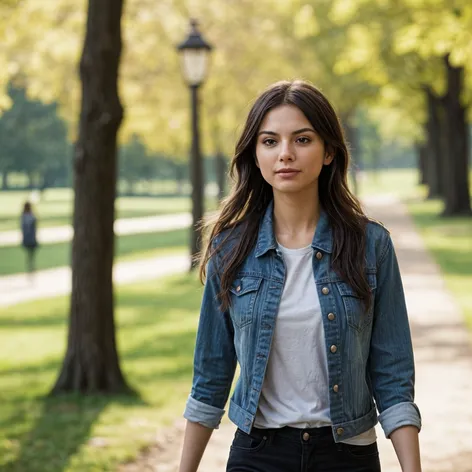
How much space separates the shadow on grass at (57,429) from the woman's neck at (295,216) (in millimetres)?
3878

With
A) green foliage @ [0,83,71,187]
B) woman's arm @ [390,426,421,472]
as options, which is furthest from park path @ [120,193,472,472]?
green foliage @ [0,83,71,187]

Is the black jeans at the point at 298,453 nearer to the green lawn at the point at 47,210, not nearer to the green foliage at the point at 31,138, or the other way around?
the green foliage at the point at 31,138

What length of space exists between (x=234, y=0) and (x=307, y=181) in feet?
106

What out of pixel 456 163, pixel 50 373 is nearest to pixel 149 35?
pixel 456 163

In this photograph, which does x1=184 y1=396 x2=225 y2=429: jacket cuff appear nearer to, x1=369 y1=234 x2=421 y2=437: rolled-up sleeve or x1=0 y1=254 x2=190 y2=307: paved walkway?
x1=369 y1=234 x2=421 y2=437: rolled-up sleeve

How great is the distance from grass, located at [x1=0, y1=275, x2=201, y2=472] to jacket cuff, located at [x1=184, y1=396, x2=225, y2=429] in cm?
363

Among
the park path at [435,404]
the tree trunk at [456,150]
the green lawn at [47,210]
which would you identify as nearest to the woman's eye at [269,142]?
the park path at [435,404]

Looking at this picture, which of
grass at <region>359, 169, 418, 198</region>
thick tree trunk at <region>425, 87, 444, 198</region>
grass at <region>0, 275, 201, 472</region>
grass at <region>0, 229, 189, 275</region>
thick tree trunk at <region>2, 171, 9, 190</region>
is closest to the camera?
grass at <region>0, 275, 201, 472</region>

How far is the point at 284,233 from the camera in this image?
3.30 metres

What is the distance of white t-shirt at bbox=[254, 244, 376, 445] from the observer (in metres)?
3.08

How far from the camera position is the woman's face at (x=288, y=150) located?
317 cm

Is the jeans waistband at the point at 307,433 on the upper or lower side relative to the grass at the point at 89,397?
upper

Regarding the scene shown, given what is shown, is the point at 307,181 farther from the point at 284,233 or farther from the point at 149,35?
the point at 149,35

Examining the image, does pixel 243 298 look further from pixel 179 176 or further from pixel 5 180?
pixel 179 176
